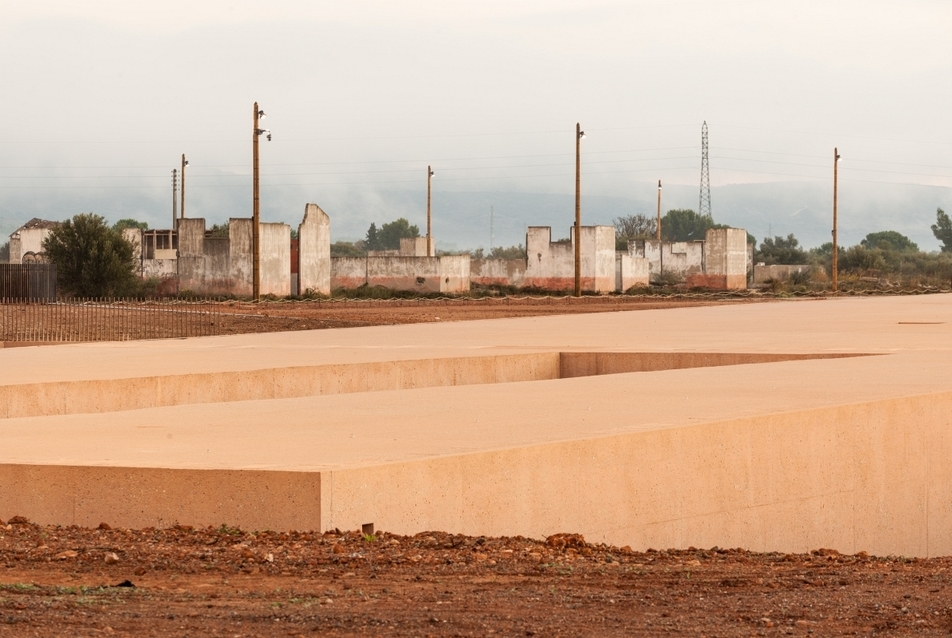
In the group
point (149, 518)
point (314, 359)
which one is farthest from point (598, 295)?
point (149, 518)

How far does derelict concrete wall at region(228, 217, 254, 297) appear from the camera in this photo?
1944 inches

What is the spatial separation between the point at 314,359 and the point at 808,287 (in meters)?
49.8

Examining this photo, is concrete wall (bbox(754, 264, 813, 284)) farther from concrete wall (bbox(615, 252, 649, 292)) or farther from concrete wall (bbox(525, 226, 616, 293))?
concrete wall (bbox(525, 226, 616, 293))

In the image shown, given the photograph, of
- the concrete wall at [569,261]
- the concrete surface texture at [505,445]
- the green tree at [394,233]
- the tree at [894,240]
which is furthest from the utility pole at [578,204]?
the green tree at [394,233]

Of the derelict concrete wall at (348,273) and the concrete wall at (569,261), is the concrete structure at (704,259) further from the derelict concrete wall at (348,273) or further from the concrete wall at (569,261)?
the derelict concrete wall at (348,273)

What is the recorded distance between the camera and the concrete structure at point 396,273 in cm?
5472

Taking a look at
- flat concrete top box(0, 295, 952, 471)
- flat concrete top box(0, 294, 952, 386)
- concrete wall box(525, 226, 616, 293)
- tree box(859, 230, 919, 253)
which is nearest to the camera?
flat concrete top box(0, 295, 952, 471)

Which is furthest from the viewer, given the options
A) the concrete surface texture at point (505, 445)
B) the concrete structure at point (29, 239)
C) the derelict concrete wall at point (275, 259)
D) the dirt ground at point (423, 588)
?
the concrete structure at point (29, 239)

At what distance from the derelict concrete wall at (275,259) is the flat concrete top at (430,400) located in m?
29.3

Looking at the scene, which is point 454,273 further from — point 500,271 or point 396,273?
point 500,271

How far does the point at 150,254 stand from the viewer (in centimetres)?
5862

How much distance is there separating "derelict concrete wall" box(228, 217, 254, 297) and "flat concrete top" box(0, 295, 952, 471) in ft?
99.0

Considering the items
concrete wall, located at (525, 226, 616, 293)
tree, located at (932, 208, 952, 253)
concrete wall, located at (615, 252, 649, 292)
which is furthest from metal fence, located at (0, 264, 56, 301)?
tree, located at (932, 208, 952, 253)

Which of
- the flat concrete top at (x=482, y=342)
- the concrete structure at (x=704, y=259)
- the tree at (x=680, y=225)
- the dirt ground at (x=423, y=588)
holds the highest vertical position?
the tree at (x=680, y=225)
